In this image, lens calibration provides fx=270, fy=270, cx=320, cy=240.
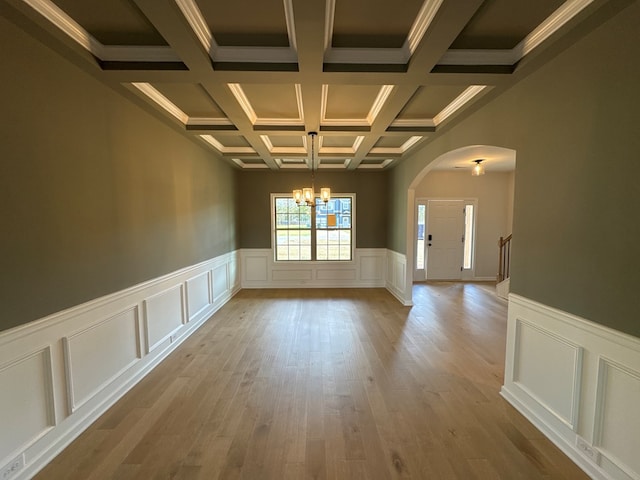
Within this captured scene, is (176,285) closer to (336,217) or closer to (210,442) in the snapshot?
(210,442)

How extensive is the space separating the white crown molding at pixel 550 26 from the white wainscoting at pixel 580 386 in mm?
1845

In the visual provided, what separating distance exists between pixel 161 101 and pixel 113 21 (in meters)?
1.12

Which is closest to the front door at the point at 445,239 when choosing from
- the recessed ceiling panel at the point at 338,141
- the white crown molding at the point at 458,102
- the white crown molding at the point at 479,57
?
the recessed ceiling panel at the point at 338,141

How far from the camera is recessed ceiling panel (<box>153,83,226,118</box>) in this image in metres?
2.57

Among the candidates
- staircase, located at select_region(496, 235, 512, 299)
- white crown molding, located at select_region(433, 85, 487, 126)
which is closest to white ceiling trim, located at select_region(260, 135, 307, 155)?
white crown molding, located at select_region(433, 85, 487, 126)

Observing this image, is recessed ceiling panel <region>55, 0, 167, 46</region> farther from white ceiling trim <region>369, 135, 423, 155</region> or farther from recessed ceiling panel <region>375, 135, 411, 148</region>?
white ceiling trim <region>369, 135, 423, 155</region>

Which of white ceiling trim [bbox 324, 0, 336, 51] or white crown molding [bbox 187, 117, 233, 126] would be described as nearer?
white ceiling trim [bbox 324, 0, 336, 51]

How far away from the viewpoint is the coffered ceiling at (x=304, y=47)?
161 centimetres

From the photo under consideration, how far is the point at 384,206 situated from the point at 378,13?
4947mm

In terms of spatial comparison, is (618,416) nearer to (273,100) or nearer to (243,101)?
(273,100)

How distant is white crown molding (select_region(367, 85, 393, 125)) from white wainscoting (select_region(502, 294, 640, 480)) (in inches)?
86.7

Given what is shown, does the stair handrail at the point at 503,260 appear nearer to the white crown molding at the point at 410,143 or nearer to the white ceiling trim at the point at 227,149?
the white crown molding at the point at 410,143

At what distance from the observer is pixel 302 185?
6.38 m

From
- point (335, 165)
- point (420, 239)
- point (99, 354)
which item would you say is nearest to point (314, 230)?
point (335, 165)
